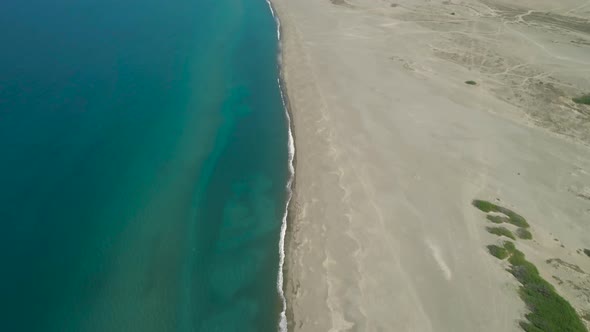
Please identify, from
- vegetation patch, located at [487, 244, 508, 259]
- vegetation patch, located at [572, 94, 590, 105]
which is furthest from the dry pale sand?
vegetation patch, located at [572, 94, 590, 105]

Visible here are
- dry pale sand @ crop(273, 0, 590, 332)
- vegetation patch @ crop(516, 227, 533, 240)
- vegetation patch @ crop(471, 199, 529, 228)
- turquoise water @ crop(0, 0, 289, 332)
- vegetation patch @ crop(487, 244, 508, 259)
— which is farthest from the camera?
vegetation patch @ crop(471, 199, 529, 228)

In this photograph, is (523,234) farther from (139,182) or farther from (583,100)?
(139,182)

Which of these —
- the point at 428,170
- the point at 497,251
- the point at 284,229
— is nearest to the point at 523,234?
the point at 497,251

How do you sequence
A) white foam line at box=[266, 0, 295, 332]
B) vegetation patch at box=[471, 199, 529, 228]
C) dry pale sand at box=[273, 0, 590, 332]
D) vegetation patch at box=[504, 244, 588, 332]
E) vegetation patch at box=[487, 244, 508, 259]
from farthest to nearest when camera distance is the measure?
vegetation patch at box=[471, 199, 529, 228] → vegetation patch at box=[487, 244, 508, 259] → dry pale sand at box=[273, 0, 590, 332] → white foam line at box=[266, 0, 295, 332] → vegetation patch at box=[504, 244, 588, 332]

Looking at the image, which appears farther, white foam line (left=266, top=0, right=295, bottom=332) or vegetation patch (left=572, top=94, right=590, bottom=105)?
vegetation patch (left=572, top=94, right=590, bottom=105)

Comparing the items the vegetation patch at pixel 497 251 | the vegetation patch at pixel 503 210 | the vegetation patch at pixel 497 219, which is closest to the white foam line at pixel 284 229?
the vegetation patch at pixel 497 251

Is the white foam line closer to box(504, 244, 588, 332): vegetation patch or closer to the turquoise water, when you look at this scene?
the turquoise water

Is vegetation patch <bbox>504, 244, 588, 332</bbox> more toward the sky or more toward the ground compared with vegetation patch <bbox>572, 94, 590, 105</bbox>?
more toward the ground
